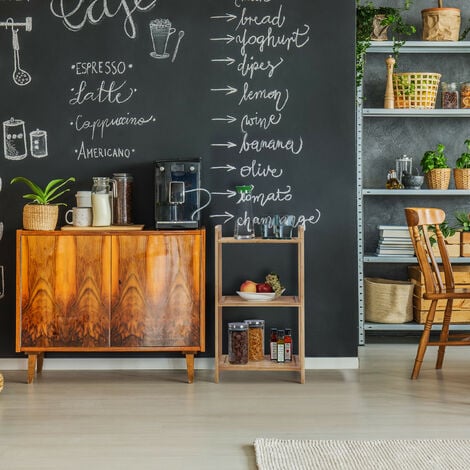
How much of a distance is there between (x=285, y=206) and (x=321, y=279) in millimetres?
493

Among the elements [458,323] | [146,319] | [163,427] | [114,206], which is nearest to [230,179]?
[114,206]

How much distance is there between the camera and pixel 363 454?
311cm

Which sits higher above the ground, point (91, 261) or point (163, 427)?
point (91, 261)

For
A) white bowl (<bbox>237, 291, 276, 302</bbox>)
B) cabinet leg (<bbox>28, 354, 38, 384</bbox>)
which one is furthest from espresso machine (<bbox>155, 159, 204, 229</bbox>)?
cabinet leg (<bbox>28, 354, 38, 384</bbox>)

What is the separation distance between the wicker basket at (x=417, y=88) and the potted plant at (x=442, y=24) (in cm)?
29

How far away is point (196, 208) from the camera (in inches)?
176

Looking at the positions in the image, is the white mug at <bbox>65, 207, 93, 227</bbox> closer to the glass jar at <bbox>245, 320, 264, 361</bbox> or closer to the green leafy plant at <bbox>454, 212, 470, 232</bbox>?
the glass jar at <bbox>245, 320, 264, 361</bbox>

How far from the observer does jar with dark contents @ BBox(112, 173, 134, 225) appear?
453 centimetres

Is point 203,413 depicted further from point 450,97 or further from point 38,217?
point 450,97

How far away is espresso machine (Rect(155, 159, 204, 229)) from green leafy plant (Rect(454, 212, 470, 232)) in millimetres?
2154

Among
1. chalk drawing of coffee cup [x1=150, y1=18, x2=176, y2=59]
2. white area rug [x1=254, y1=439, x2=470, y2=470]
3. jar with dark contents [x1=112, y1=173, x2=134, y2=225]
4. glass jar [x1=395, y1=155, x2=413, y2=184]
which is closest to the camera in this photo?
white area rug [x1=254, y1=439, x2=470, y2=470]

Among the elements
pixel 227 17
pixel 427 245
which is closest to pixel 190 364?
pixel 427 245

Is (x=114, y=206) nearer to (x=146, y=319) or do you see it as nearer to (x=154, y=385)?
(x=146, y=319)

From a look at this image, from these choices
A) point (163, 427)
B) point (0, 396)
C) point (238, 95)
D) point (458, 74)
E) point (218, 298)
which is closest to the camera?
point (163, 427)
